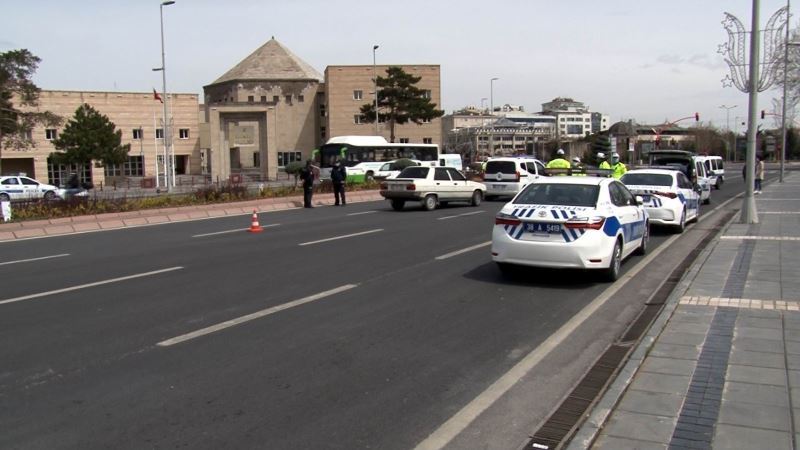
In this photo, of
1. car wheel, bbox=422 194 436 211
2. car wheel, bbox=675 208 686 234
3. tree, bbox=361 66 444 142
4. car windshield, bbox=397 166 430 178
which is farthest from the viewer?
tree, bbox=361 66 444 142

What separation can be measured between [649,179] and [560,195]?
7.26 m

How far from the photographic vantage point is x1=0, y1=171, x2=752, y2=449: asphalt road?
185 inches

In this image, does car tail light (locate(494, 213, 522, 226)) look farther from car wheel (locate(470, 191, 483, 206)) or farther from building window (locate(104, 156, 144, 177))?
building window (locate(104, 156, 144, 177))

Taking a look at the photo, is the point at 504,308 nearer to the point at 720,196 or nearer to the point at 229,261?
the point at 229,261

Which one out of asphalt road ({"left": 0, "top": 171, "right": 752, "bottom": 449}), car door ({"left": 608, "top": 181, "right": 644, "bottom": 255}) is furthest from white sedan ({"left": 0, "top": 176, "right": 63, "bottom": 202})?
car door ({"left": 608, "top": 181, "right": 644, "bottom": 255})

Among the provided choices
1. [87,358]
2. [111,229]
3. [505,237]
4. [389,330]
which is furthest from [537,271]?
[111,229]

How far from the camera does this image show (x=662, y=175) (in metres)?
16.5

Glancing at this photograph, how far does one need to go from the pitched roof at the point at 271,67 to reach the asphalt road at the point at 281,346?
3530 inches

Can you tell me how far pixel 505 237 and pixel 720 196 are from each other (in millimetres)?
26278

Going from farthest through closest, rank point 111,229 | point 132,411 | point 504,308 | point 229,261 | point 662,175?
1. point 111,229
2. point 662,175
3. point 229,261
4. point 504,308
5. point 132,411

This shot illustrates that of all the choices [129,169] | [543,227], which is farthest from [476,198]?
[129,169]

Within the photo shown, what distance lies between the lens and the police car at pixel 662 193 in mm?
15812

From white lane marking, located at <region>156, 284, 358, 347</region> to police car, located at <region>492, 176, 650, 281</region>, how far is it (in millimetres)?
2440

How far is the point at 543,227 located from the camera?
959cm
